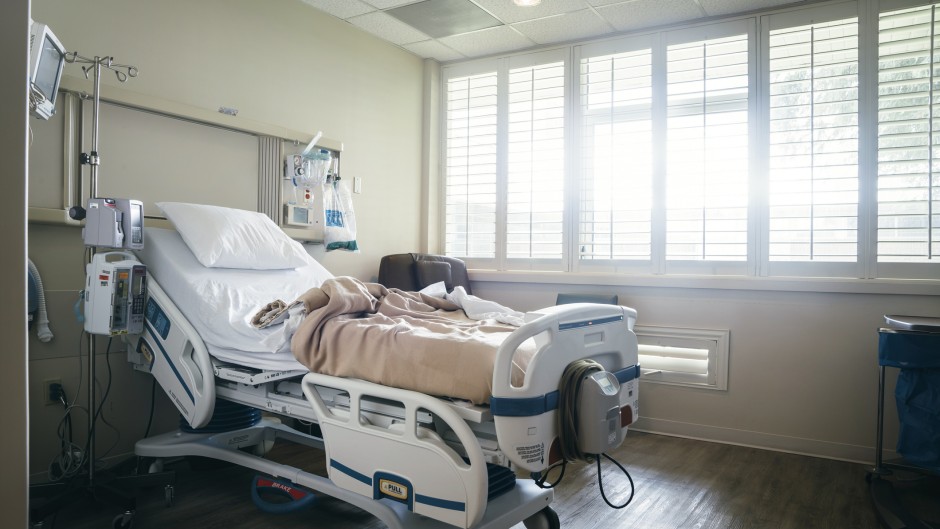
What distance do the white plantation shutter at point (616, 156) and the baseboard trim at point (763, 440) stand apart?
105cm

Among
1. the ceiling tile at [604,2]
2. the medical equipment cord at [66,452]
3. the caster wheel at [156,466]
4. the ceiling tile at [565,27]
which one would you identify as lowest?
the caster wheel at [156,466]

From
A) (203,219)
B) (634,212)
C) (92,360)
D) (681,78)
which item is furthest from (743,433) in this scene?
(92,360)

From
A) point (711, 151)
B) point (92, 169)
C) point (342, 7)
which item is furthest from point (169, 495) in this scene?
point (711, 151)

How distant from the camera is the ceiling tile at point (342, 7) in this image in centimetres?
354

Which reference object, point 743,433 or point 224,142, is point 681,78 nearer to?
point 743,433

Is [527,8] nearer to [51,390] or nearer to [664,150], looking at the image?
[664,150]

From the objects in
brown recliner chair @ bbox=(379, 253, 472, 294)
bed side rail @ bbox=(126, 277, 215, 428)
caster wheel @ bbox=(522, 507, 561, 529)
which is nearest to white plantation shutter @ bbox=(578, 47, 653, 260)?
brown recliner chair @ bbox=(379, 253, 472, 294)

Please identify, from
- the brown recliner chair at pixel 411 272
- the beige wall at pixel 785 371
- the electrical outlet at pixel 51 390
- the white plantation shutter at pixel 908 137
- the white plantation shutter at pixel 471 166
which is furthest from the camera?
the white plantation shutter at pixel 471 166

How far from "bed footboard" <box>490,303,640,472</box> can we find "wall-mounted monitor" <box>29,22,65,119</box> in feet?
5.55

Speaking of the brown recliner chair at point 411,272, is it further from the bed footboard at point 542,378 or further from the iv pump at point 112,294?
the bed footboard at point 542,378

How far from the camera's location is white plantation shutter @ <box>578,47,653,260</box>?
3.83 meters

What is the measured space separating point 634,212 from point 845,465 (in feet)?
5.84

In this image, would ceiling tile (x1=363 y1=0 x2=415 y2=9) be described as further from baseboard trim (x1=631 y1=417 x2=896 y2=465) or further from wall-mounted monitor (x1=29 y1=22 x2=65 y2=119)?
baseboard trim (x1=631 y1=417 x2=896 y2=465)

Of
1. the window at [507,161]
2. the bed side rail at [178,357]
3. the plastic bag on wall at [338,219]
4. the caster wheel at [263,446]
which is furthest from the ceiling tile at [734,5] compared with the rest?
the caster wheel at [263,446]
